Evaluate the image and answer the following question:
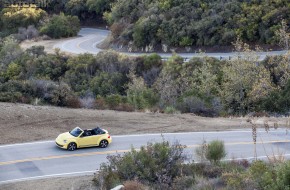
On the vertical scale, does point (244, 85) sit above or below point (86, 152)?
above

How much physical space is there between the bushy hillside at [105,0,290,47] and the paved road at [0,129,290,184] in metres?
24.9

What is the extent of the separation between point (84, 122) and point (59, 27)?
143 feet

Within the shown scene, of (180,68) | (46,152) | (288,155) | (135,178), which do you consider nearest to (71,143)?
(46,152)

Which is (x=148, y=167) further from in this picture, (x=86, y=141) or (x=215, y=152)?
(x=86, y=141)

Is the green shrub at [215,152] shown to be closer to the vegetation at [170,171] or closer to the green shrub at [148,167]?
the vegetation at [170,171]

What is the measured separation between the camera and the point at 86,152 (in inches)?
864

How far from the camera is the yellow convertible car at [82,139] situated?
21812 mm

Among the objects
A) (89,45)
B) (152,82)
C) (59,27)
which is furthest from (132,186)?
(59,27)

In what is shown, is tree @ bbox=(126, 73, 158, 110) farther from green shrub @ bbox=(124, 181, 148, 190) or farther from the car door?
green shrub @ bbox=(124, 181, 148, 190)

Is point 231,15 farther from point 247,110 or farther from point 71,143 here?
point 71,143

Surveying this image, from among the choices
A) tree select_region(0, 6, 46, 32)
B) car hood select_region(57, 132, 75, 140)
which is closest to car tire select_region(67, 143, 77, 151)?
car hood select_region(57, 132, 75, 140)

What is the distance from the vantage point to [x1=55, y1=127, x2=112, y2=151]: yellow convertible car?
21.8 m

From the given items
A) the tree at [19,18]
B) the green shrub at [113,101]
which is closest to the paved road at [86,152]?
the green shrub at [113,101]

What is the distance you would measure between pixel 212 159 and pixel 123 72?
28.0 meters
